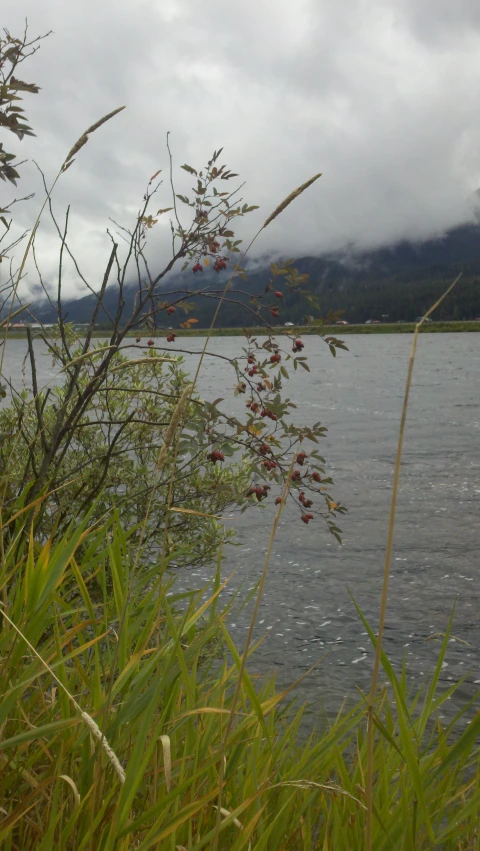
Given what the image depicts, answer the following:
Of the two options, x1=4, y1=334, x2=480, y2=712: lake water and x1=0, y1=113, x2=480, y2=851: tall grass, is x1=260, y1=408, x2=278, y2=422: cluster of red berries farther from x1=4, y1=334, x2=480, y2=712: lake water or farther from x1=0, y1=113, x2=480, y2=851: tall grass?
x1=0, y1=113, x2=480, y2=851: tall grass

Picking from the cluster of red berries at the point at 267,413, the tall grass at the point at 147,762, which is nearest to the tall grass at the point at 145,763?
the tall grass at the point at 147,762

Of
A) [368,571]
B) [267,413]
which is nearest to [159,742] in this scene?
[267,413]

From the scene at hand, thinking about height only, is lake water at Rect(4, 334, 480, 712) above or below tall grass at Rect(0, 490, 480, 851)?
below

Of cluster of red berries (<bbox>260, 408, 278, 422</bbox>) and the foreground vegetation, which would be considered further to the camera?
cluster of red berries (<bbox>260, 408, 278, 422</bbox>)

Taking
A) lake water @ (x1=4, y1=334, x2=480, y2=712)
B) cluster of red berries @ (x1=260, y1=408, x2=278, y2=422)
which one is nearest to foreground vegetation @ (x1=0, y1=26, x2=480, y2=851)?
lake water @ (x1=4, y1=334, x2=480, y2=712)

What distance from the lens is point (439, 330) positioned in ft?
597

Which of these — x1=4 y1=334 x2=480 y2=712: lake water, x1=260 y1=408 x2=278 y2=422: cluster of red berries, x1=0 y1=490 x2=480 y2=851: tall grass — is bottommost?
x1=4 y1=334 x2=480 y2=712: lake water

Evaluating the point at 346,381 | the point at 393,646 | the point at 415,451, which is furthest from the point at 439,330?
the point at 393,646

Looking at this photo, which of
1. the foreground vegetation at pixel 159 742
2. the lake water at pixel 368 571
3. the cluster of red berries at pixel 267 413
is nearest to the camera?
the foreground vegetation at pixel 159 742

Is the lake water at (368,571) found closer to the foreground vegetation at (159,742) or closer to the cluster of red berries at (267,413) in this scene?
the foreground vegetation at (159,742)

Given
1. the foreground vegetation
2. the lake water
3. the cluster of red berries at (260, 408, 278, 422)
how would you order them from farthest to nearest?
the lake water, the cluster of red berries at (260, 408, 278, 422), the foreground vegetation

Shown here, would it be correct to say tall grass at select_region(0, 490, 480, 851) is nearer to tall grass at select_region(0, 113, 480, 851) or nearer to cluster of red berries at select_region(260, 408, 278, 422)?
tall grass at select_region(0, 113, 480, 851)

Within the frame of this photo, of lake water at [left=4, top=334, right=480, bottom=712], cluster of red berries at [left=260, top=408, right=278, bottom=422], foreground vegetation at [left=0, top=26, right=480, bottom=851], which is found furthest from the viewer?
lake water at [left=4, top=334, right=480, bottom=712]

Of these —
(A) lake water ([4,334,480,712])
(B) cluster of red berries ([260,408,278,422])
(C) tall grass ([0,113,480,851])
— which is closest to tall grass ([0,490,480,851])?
(C) tall grass ([0,113,480,851])
